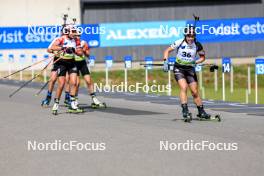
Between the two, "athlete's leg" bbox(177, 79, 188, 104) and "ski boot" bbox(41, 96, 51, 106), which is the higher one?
"athlete's leg" bbox(177, 79, 188, 104)

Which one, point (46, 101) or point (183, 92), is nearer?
point (183, 92)

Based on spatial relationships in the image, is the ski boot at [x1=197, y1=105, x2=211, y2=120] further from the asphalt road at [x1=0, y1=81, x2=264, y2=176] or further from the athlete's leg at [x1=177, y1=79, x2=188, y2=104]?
the athlete's leg at [x1=177, y1=79, x2=188, y2=104]

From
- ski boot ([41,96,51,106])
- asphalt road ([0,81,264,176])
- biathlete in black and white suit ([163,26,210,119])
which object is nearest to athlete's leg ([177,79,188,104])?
biathlete in black and white suit ([163,26,210,119])

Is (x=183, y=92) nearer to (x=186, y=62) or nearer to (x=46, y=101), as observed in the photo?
(x=186, y=62)

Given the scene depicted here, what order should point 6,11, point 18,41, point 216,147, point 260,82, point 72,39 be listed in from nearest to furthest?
point 216,147 < point 72,39 < point 260,82 < point 18,41 < point 6,11

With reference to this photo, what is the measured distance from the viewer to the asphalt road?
9.55 meters

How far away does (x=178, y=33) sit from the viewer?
A: 40188 millimetres

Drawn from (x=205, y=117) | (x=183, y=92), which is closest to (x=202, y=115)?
(x=205, y=117)

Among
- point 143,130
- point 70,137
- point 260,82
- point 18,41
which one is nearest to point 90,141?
point 70,137

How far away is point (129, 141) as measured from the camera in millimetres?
12164

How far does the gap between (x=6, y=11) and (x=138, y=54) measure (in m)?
7.05

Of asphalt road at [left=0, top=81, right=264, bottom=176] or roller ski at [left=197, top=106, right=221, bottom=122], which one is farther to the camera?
roller ski at [left=197, top=106, right=221, bottom=122]

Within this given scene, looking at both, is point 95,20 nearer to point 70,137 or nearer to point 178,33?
point 178,33

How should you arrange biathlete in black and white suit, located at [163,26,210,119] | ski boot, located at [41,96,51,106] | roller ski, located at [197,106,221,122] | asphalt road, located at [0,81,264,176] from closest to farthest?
asphalt road, located at [0,81,264,176]
biathlete in black and white suit, located at [163,26,210,119]
roller ski, located at [197,106,221,122]
ski boot, located at [41,96,51,106]
